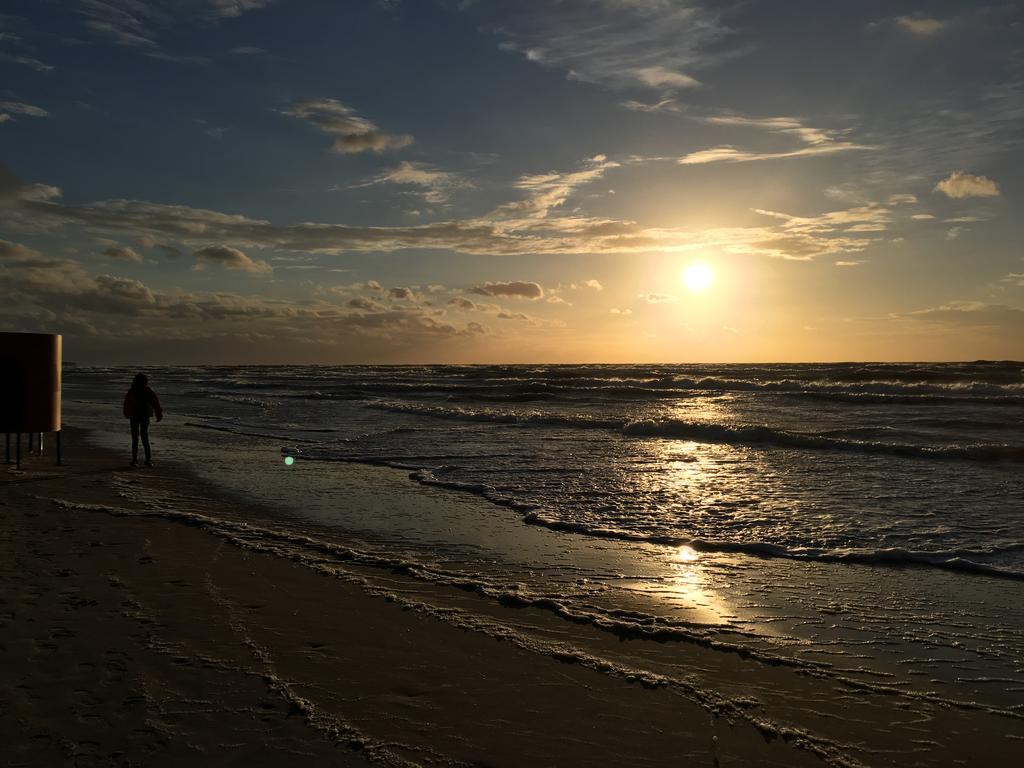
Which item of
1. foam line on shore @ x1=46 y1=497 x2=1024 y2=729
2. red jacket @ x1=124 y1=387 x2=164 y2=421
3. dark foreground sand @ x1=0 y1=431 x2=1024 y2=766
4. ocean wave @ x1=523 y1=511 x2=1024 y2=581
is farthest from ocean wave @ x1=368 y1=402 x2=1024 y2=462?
dark foreground sand @ x1=0 y1=431 x2=1024 y2=766

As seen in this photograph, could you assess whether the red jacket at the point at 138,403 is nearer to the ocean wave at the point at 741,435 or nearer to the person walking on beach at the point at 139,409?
the person walking on beach at the point at 139,409

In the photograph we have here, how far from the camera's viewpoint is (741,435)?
22.1 metres

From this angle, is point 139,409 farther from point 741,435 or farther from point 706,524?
point 741,435

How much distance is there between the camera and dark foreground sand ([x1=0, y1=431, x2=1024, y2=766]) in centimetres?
406

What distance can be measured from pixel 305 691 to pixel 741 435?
750 inches

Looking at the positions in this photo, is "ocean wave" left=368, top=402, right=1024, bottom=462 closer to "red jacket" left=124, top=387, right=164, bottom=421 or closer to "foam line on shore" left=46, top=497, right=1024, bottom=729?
"red jacket" left=124, top=387, right=164, bottom=421

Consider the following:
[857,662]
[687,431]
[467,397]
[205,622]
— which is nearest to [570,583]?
[857,662]

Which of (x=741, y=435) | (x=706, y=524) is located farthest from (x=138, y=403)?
(x=741, y=435)

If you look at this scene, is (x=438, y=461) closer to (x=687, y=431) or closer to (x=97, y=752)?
(x=687, y=431)

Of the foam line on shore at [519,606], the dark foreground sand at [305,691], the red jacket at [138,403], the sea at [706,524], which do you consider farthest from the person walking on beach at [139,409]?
the dark foreground sand at [305,691]

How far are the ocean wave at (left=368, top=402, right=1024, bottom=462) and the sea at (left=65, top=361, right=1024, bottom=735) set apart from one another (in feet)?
0.37

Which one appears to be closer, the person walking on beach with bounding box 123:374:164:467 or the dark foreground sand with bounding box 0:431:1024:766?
the dark foreground sand with bounding box 0:431:1024:766

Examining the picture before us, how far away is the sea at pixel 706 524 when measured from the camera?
6098 millimetres

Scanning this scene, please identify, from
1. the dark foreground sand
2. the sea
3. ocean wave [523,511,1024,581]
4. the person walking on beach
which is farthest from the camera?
the person walking on beach
